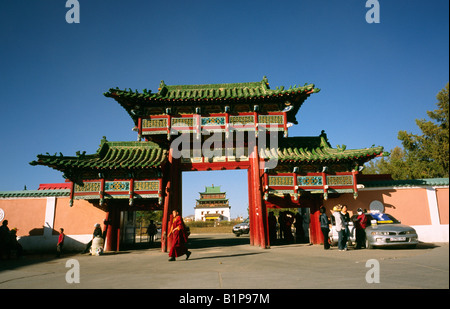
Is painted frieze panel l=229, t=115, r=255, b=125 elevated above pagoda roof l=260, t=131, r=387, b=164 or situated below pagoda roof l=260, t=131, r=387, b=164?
above

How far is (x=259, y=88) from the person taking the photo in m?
14.8

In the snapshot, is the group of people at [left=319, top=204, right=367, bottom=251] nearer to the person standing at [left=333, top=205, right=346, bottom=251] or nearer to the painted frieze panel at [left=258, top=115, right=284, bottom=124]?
the person standing at [left=333, top=205, right=346, bottom=251]

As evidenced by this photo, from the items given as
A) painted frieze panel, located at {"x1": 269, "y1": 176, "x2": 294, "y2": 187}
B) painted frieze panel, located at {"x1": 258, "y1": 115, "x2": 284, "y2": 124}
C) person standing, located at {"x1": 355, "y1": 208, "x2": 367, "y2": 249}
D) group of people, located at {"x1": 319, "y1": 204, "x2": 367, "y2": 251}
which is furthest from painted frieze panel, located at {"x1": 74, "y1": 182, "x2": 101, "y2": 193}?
person standing, located at {"x1": 355, "y1": 208, "x2": 367, "y2": 249}

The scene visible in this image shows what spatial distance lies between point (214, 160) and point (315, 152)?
517 cm

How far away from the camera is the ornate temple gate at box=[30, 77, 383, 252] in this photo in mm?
12492

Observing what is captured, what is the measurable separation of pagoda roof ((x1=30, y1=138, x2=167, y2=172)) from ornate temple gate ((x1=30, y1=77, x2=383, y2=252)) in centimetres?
5

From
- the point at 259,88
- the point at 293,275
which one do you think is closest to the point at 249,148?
the point at 259,88

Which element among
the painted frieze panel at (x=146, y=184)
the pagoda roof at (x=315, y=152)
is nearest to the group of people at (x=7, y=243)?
the painted frieze panel at (x=146, y=184)

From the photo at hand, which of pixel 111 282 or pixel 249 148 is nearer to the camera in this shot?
pixel 111 282

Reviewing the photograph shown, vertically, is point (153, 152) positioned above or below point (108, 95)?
below
